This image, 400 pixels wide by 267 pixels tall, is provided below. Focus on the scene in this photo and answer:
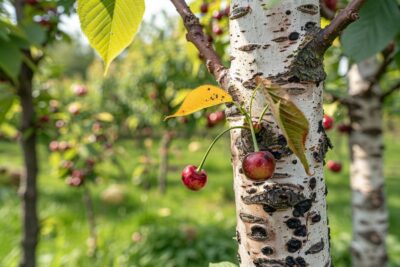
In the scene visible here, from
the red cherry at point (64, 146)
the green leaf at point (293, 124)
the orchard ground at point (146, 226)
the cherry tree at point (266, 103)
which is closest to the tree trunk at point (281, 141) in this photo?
the cherry tree at point (266, 103)

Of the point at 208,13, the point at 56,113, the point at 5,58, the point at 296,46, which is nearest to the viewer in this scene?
the point at 296,46

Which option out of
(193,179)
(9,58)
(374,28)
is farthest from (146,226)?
(193,179)

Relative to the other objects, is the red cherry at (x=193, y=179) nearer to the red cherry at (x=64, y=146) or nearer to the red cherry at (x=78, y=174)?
the red cherry at (x=64, y=146)

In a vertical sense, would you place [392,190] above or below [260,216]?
below

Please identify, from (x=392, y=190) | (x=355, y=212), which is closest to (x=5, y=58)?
(x=355, y=212)

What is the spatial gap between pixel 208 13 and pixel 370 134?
1.18m

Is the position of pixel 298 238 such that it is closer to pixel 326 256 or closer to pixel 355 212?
pixel 326 256

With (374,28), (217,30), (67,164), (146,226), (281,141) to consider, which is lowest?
(146,226)

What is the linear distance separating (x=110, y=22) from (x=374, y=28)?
867mm

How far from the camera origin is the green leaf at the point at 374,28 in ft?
Result: 3.91

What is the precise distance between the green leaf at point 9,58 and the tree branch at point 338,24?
956 mm

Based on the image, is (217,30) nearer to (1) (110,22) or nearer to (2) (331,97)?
(2) (331,97)

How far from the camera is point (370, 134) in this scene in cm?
227

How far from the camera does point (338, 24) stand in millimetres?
637
